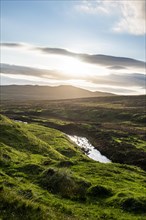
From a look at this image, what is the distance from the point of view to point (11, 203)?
2141 centimetres

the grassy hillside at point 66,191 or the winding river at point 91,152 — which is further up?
the grassy hillside at point 66,191

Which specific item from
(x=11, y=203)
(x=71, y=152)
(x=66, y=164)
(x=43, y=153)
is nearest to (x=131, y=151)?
(x=71, y=152)

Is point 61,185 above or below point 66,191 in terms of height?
above

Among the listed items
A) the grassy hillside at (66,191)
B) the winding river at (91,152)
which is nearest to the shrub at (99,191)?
the grassy hillside at (66,191)

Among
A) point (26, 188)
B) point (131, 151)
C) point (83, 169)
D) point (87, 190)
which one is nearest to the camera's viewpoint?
point (26, 188)

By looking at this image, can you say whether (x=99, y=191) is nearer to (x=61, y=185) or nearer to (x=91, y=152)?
(x=61, y=185)

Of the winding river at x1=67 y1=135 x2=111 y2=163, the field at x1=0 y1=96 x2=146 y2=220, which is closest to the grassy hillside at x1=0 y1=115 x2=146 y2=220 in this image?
the field at x1=0 y1=96 x2=146 y2=220

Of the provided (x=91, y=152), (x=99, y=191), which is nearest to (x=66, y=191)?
(x=99, y=191)

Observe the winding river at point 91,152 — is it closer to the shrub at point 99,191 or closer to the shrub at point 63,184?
the shrub at point 63,184

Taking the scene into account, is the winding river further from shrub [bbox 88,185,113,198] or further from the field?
shrub [bbox 88,185,113,198]

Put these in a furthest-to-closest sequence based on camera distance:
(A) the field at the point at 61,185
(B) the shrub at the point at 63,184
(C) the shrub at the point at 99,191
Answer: (C) the shrub at the point at 99,191 → (B) the shrub at the point at 63,184 → (A) the field at the point at 61,185

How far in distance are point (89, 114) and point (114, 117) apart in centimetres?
1459

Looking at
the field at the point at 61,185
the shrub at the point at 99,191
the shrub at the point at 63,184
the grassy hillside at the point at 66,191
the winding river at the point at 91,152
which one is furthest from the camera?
the winding river at the point at 91,152

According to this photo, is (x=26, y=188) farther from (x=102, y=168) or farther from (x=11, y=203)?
(x=102, y=168)
